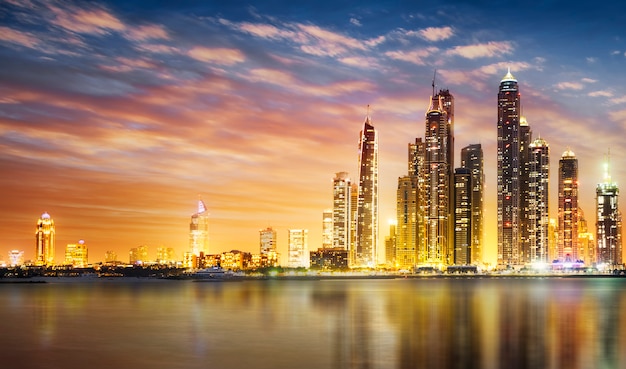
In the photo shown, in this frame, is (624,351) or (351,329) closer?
(624,351)

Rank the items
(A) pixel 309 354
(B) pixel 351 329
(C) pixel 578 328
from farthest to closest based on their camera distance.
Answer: (C) pixel 578 328 < (B) pixel 351 329 < (A) pixel 309 354

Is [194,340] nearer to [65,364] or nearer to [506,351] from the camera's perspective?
[65,364]

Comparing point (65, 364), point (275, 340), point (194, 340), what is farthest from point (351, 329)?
point (65, 364)

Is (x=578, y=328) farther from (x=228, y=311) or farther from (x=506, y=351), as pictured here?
(x=228, y=311)

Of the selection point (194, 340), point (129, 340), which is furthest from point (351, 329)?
point (129, 340)

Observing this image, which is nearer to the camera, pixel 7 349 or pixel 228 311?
pixel 7 349

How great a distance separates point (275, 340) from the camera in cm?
A: 5812

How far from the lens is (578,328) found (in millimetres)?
71438

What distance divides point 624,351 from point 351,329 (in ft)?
77.4

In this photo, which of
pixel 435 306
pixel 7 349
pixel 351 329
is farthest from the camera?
pixel 435 306

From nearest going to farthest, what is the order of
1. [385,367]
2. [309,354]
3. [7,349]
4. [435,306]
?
1. [385,367]
2. [309,354]
3. [7,349]
4. [435,306]

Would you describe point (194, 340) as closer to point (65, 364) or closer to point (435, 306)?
point (65, 364)

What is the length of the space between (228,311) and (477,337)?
39.1 metres

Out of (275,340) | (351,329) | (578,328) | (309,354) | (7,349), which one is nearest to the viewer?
(309,354)
